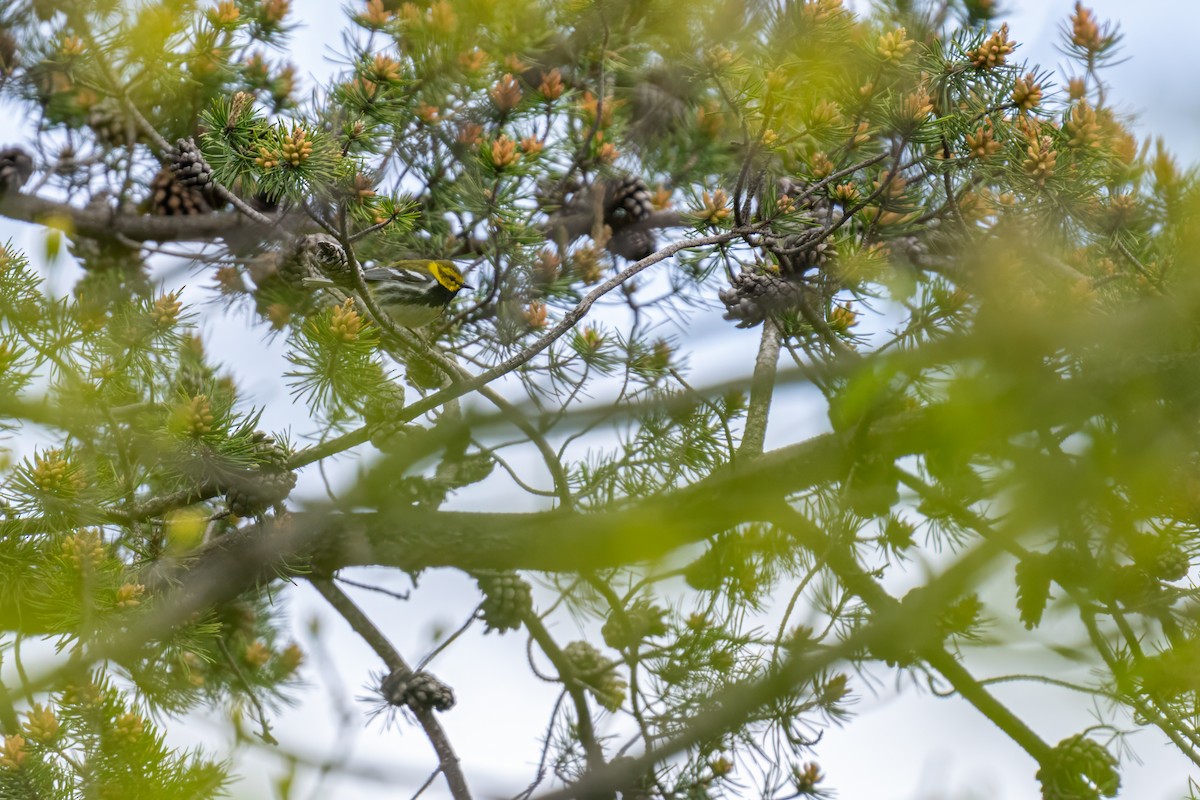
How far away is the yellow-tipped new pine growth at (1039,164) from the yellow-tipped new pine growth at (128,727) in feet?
4.70

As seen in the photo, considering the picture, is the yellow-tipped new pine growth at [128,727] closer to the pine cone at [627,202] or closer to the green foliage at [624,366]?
the green foliage at [624,366]

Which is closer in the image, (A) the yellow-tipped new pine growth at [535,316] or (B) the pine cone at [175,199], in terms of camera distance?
(A) the yellow-tipped new pine growth at [535,316]

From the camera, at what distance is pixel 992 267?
2.13 feet

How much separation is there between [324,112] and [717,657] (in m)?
1.48

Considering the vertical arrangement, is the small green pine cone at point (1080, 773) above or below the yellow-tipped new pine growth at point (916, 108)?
below

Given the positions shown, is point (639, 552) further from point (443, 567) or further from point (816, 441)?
point (443, 567)

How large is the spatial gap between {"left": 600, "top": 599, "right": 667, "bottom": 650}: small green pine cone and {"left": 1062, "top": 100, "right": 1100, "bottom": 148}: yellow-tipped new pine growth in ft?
3.30

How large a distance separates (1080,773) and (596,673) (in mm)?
1164

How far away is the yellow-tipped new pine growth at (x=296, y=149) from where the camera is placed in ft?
4.73

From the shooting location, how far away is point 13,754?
1416 millimetres

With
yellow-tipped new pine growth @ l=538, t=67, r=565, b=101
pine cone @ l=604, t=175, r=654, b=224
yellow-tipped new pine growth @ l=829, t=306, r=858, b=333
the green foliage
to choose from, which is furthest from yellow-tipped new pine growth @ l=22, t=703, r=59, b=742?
pine cone @ l=604, t=175, r=654, b=224

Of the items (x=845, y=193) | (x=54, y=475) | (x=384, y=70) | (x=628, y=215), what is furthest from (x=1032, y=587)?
(x=628, y=215)

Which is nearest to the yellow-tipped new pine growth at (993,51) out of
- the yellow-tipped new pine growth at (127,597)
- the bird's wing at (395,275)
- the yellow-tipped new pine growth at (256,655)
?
the bird's wing at (395,275)

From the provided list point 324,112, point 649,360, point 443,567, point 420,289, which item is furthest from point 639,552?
point 420,289
